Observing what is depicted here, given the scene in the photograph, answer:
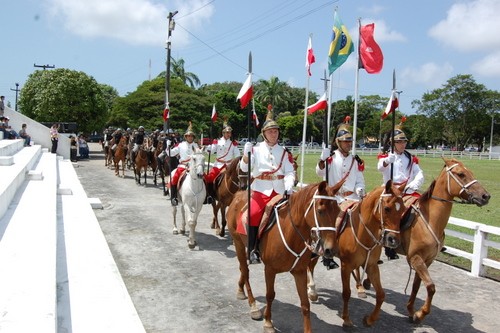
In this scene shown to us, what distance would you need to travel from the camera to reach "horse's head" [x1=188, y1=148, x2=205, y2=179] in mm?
9922

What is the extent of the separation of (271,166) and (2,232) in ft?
12.4

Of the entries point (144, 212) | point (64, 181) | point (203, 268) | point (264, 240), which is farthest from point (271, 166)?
point (64, 181)

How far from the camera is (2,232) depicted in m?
6.20

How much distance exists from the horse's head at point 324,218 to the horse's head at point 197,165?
5.26m

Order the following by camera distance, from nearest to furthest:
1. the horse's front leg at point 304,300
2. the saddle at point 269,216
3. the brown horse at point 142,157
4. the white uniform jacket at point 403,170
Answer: the horse's front leg at point 304,300 → the saddle at point 269,216 → the white uniform jacket at point 403,170 → the brown horse at point 142,157

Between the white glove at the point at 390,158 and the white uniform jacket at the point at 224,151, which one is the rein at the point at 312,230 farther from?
the white uniform jacket at the point at 224,151

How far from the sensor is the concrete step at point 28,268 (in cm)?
374

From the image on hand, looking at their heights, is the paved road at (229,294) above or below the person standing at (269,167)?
below

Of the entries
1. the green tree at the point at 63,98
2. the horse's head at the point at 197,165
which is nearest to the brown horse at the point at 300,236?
the horse's head at the point at 197,165

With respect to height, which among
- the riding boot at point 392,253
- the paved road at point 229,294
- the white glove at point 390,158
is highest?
the white glove at point 390,158

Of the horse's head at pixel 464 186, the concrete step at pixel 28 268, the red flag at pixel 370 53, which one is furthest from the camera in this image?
the red flag at pixel 370 53

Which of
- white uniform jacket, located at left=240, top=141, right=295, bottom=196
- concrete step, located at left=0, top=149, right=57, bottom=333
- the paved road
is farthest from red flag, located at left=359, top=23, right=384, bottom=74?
concrete step, located at left=0, top=149, right=57, bottom=333

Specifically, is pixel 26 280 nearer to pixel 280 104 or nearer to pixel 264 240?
pixel 264 240

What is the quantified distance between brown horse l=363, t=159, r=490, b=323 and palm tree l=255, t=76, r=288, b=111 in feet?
199
